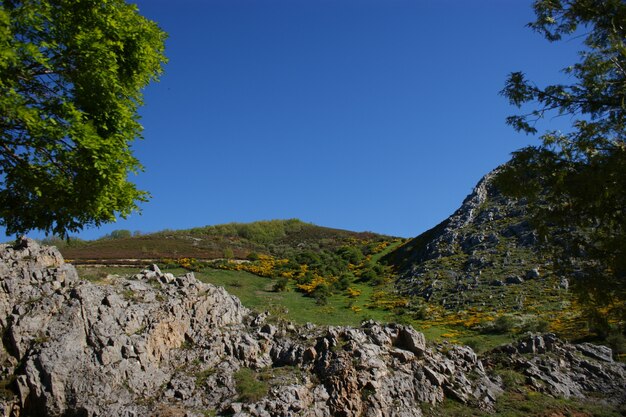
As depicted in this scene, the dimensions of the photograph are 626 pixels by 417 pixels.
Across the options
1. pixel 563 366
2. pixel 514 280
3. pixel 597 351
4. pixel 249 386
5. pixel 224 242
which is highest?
pixel 224 242

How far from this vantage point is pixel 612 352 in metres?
22.4

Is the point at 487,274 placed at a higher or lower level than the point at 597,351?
higher

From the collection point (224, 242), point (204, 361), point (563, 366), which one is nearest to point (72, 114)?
point (204, 361)

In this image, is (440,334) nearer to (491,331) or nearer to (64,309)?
(491,331)

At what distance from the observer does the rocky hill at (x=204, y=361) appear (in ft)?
46.9

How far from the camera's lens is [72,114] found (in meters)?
6.45

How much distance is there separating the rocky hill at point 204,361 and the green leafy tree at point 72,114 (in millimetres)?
8892

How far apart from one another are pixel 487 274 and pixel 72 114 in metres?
34.2

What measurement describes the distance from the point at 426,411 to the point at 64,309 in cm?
1300

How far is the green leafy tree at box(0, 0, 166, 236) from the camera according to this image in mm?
6199

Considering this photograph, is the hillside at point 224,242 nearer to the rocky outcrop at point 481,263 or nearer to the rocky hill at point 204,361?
the rocky outcrop at point 481,263

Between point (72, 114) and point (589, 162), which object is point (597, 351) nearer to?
point (589, 162)

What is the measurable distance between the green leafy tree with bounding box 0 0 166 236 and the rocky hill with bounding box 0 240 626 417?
8.89 meters

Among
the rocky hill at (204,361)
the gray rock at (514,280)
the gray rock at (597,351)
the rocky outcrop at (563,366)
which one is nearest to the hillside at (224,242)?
the rocky hill at (204,361)
